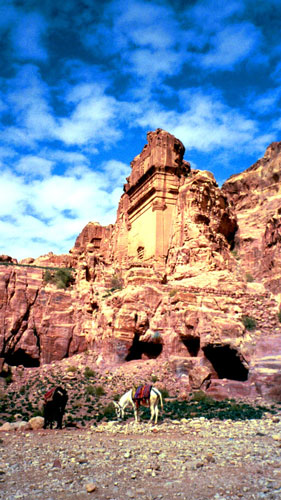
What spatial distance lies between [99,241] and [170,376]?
1121 inches

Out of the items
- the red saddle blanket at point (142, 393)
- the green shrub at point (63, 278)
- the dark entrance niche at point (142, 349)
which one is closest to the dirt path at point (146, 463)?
the red saddle blanket at point (142, 393)

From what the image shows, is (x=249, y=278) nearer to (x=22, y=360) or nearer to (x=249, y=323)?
(x=249, y=323)

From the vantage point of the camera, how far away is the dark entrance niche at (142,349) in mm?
20719

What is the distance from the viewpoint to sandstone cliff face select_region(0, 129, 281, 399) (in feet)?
61.3

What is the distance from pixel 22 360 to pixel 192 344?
10.6 metres

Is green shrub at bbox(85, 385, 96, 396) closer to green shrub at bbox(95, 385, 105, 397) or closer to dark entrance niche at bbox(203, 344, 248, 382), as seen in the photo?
green shrub at bbox(95, 385, 105, 397)

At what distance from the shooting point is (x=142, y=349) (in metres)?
21.2

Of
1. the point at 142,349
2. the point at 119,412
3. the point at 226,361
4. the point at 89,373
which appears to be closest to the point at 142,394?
the point at 119,412

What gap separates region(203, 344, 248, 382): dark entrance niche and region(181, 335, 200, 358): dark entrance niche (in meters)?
1.03

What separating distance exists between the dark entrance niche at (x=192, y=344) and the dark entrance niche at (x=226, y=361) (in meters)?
1.03

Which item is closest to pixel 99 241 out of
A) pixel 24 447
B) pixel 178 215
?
pixel 178 215

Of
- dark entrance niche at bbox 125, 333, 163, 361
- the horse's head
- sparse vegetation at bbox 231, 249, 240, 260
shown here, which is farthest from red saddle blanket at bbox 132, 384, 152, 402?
sparse vegetation at bbox 231, 249, 240, 260

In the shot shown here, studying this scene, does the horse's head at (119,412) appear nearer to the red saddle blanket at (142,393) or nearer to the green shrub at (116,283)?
the red saddle blanket at (142,393)

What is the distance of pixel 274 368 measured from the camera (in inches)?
637
